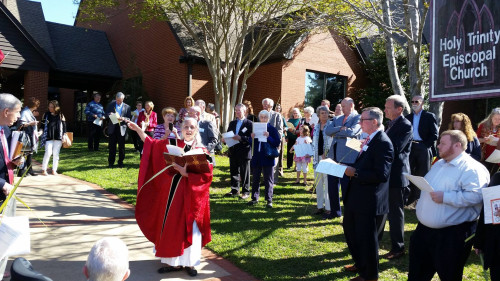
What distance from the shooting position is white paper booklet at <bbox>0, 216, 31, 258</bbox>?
2953mm

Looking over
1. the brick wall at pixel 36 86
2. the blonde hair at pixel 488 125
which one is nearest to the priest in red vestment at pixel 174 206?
the blonde hair at pixel 488 125

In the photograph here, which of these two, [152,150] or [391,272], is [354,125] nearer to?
[391,272]

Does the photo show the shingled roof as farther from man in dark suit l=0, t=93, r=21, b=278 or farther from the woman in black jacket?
man in dark suit l=0, t=93, r=21, b=278

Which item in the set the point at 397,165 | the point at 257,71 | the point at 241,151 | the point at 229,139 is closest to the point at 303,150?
the point at 241,151

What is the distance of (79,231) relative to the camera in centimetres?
652

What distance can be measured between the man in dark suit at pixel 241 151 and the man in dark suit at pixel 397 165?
3691 millimetres

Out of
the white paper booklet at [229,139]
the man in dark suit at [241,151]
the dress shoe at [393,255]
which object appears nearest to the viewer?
the dress shoe at [393,255]

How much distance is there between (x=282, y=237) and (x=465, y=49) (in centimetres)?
357

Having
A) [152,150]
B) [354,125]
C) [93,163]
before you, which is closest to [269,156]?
[354,125]

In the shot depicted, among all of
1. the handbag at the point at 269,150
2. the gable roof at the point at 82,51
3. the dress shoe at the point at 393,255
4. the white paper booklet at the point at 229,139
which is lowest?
the dress shoe at the point at 393,255

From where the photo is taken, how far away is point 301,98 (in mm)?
18672

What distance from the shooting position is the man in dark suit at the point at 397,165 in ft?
17.6

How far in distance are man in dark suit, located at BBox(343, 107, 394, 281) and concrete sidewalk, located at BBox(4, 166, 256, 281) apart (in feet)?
4.51

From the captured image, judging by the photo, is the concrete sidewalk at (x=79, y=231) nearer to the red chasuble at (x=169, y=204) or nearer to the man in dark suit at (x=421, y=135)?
the red chasuble at (x=169, y=204)
